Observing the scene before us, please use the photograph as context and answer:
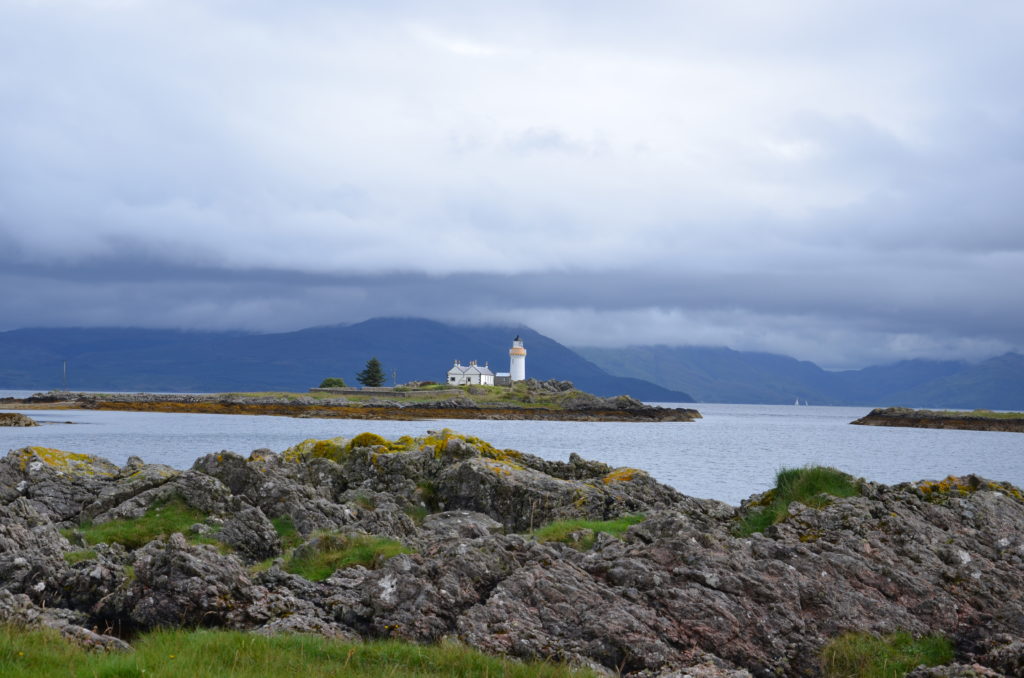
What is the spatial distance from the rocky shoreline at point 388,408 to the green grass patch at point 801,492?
128793mm

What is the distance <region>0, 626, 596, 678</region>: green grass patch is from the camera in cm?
995

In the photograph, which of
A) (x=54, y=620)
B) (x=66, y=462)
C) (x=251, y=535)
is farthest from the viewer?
(x=66, y=462)

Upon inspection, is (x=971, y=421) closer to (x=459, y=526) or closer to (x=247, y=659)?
(x=459, y=526)

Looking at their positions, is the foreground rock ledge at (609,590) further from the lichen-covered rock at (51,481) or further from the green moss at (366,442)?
the green moss at (366,442)

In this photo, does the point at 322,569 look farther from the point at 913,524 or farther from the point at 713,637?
the point at 913,524

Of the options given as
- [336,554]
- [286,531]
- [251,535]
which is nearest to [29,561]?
[336,554]

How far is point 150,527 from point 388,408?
144191mm

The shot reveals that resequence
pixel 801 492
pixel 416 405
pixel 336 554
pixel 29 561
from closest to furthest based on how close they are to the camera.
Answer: pixel 29 561 < pixel 336 554 < pixel 801 492 < pixel 416 405

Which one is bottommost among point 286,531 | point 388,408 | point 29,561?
point 388,408

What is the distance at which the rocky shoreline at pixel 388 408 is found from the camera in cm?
16246

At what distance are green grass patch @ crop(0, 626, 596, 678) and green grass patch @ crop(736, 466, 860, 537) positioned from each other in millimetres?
12021

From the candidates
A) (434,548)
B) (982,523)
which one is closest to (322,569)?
(434,548)

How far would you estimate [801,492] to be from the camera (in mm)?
23969

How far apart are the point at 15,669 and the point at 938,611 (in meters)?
13.6
